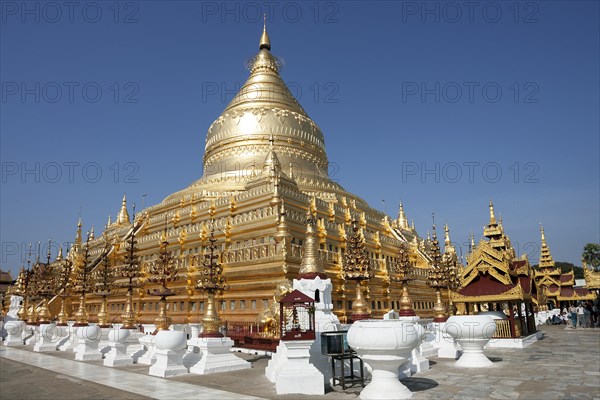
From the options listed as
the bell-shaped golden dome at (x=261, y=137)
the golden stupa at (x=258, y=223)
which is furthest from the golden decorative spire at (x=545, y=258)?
the bell-shaped golden dome at (x=261, y=137)

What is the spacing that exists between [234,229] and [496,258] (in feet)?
48.9

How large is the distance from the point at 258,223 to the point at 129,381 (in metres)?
14.6

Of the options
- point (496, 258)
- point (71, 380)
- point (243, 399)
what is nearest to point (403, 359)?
point (243, 399)

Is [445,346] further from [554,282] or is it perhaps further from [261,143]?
[554,282]

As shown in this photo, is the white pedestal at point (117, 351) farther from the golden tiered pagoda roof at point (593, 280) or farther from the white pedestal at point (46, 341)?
the golden tiered pagoda roof at point (593, 280)

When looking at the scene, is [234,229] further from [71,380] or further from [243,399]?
[243,399]

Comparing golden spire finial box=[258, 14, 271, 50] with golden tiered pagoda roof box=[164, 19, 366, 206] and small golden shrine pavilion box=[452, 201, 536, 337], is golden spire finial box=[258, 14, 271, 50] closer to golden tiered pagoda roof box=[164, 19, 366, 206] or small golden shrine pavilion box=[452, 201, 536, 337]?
golden tiered pagoda roof box=[164, 19, 366, 206]

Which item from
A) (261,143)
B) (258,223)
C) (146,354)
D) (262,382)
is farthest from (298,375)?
(261,143)

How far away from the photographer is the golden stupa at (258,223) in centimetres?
2522

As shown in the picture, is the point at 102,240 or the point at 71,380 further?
the point at 102,240

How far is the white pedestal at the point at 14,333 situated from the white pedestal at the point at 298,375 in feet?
73.0

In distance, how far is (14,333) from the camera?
26.2 m

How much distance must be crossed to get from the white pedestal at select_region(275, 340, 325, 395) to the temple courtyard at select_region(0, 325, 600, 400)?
0.88 ft

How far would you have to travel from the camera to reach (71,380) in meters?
12.8
